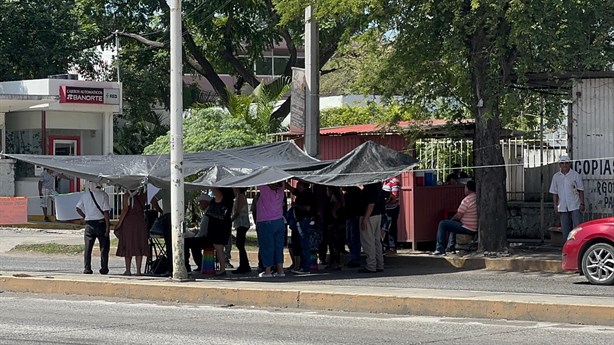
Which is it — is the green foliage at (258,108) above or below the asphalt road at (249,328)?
above

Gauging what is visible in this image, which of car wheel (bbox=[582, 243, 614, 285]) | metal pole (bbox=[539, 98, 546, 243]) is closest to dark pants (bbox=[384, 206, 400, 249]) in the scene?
metal pole (bbox=[539, 98, 546, 243])

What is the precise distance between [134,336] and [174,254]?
4938mm

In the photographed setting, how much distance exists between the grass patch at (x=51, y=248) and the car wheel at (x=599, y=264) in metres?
12.2

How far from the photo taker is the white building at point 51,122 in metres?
33.1

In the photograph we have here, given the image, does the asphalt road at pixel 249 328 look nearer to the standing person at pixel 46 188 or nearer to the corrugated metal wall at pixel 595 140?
the corrugated metal wall at pixel 595 140

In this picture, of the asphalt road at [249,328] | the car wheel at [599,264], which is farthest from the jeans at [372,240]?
the asphalt road at [249,328]

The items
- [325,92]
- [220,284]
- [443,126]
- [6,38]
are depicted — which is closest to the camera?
[220,284]

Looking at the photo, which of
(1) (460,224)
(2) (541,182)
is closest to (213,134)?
(1) (460,224)

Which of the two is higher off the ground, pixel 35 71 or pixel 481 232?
pixel 35 71

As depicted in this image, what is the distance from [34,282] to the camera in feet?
59.0

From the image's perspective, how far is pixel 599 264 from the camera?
17047 millimetres

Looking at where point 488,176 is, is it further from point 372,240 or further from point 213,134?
point 213,134

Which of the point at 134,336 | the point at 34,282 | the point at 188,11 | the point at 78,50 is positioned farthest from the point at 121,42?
the point at 134,336

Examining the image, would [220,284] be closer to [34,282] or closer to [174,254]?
[174,254]
